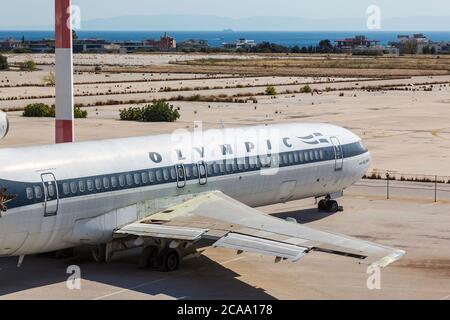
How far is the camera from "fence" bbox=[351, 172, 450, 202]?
43750 mm

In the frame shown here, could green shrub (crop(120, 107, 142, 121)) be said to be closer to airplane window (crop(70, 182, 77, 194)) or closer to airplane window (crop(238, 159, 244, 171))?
airplane window (crop(238, 159, 244, 171))

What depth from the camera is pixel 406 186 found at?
152 feet

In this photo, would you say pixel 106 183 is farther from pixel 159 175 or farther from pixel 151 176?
pixel 159 175

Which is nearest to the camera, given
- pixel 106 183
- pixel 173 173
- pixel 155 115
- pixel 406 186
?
pixel 106 183

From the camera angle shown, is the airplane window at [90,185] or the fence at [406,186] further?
the fence at [406,186]

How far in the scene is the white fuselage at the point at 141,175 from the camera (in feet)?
85.9

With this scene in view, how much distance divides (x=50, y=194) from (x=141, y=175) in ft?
12.7

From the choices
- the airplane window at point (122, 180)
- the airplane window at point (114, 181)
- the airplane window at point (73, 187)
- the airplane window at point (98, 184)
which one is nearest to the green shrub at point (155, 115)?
the airplane window at point (122, 180)

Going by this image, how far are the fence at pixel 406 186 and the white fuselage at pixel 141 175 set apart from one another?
684 centimetres

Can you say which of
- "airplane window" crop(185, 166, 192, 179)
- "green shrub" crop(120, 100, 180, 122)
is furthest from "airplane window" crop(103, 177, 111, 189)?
"green shrub" crop(120, 100, 180, 122)

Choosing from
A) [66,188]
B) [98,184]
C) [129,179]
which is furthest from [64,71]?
[66,188]

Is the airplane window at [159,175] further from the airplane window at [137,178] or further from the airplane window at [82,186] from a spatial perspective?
the airplane window at [82,186]
